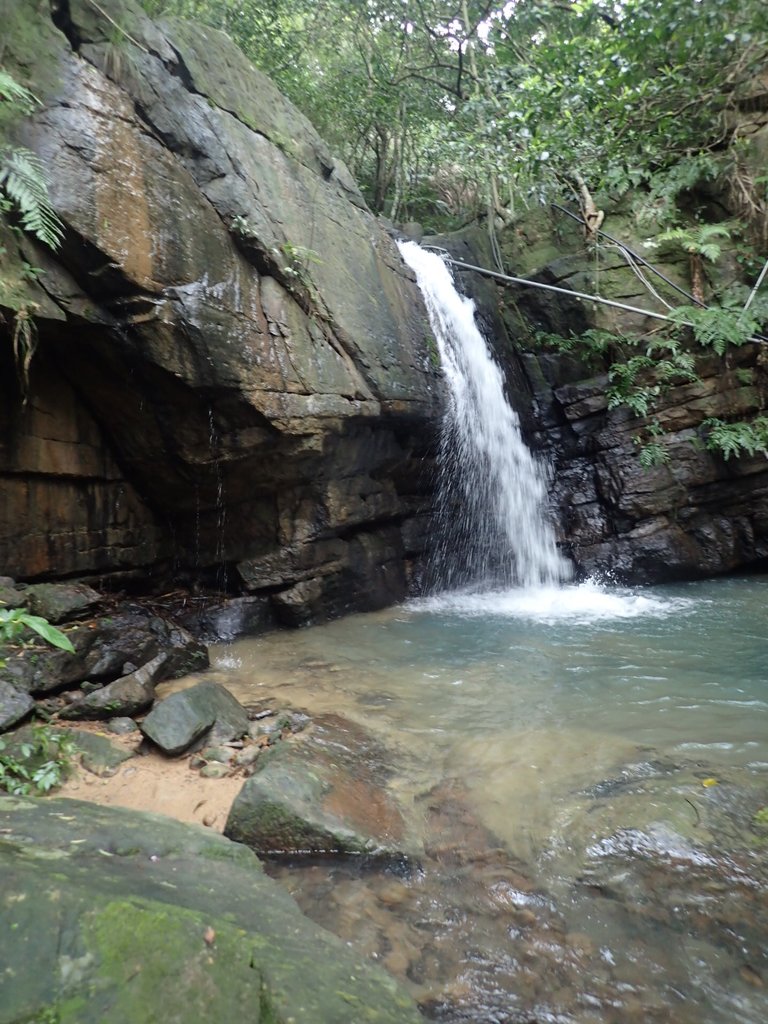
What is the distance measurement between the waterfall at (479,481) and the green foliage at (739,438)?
279cm

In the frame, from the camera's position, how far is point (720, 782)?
11.0 feet

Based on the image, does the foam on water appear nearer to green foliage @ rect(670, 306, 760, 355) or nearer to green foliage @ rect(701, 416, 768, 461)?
green foliage @ rect(701, 416, 768, 461)

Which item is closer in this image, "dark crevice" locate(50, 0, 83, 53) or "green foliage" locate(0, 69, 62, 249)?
"green foliage" locate(0, 69, 62, 249)

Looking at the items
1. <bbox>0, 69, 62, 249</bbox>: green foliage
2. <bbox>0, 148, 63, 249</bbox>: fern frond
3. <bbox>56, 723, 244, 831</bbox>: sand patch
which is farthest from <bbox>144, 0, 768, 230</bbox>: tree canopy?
<bbox>56, 723, 244, 831</bbox>: sand patch

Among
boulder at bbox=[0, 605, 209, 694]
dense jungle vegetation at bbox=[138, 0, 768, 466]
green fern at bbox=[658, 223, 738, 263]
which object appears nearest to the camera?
boulder at bbox=[0, 605, 209, 694]

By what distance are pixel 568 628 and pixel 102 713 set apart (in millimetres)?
4985

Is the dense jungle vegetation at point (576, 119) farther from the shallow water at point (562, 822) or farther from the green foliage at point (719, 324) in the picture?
the shallow water at point (562, 822)

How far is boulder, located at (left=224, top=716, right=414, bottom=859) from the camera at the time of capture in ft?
9.78

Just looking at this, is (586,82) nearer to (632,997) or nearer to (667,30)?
(667,30)

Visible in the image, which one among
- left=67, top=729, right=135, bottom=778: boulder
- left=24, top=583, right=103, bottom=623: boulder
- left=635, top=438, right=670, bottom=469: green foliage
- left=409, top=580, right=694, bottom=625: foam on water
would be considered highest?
left=635, top=438, right=670, bottom=469: green foliage

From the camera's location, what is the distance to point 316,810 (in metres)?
3.11

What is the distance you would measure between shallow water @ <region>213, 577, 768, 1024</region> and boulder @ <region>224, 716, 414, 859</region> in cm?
14

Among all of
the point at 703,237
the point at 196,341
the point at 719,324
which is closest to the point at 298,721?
the point at 196,341

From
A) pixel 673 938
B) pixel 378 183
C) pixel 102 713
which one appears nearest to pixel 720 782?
pixel 673 938
